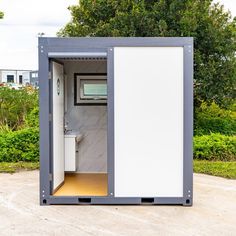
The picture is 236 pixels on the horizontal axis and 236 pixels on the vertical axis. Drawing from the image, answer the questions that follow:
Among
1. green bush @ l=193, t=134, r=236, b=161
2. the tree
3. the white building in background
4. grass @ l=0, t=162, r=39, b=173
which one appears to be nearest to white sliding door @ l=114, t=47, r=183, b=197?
grass @ l=0, t=162, r=39, b=173

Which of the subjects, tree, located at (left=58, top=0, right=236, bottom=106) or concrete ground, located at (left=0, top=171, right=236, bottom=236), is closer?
concrete ground, located at (left=0, top=171, right=236, bottom=236)

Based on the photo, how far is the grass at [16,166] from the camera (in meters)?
8.90

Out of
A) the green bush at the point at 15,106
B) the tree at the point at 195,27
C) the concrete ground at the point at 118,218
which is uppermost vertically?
the tree at the point at 195,27

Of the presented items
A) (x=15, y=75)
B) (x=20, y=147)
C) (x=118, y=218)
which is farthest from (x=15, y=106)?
(x=15, y=75)

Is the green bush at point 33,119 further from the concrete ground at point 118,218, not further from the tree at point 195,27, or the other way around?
the concrete ground at point 118,218

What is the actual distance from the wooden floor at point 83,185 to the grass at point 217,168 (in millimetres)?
1977

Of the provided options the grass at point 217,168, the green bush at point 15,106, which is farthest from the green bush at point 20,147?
the grass at point 217,168

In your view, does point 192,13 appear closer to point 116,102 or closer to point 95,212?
point 116,102

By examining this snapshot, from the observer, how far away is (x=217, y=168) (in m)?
8.80

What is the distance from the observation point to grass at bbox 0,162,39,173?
890 cm

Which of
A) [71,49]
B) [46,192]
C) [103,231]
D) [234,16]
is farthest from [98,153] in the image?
[234,16]

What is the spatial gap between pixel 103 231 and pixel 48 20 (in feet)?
30.9

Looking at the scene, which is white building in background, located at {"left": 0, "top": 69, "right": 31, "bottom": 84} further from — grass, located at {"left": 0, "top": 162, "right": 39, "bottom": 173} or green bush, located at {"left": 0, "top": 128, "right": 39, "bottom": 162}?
grass, located at {"left": 0, "top": 162, "right": 39, "bottom": 173}

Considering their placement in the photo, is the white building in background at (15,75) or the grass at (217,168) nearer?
the grass at (217,168)
